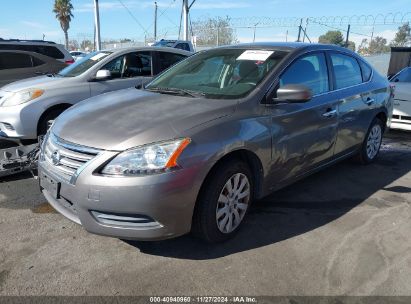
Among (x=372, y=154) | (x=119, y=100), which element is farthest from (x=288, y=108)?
(x=372, y=154)

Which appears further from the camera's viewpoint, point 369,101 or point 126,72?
point 126,72

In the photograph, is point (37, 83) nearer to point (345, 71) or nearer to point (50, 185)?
point (50, 185)

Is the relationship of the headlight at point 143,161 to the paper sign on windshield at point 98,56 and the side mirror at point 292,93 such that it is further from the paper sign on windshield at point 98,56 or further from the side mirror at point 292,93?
the paper sign on windshield at point 98,56

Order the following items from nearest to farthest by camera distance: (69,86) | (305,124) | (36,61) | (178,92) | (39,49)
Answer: (178,92)
(305,124)
(69,86)
(36,61)
(39,49)

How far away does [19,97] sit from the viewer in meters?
5.88

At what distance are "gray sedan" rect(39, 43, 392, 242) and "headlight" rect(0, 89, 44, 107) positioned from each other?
247 centimetres

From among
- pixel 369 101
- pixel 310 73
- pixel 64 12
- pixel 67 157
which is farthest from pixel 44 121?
pixel 64 12

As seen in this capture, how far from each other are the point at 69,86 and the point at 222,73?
10.3 ft

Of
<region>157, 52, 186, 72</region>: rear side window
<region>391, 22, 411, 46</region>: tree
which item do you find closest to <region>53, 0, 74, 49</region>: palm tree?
<region>391, 22, 411, 46</region>: tree

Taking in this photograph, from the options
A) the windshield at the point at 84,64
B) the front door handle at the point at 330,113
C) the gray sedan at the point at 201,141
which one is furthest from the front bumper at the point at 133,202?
the windshield at the point at 84,64

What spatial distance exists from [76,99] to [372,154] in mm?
4431

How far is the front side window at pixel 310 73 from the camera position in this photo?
3.83 meters

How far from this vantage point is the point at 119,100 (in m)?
3.66

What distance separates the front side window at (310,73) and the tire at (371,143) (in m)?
1.42
